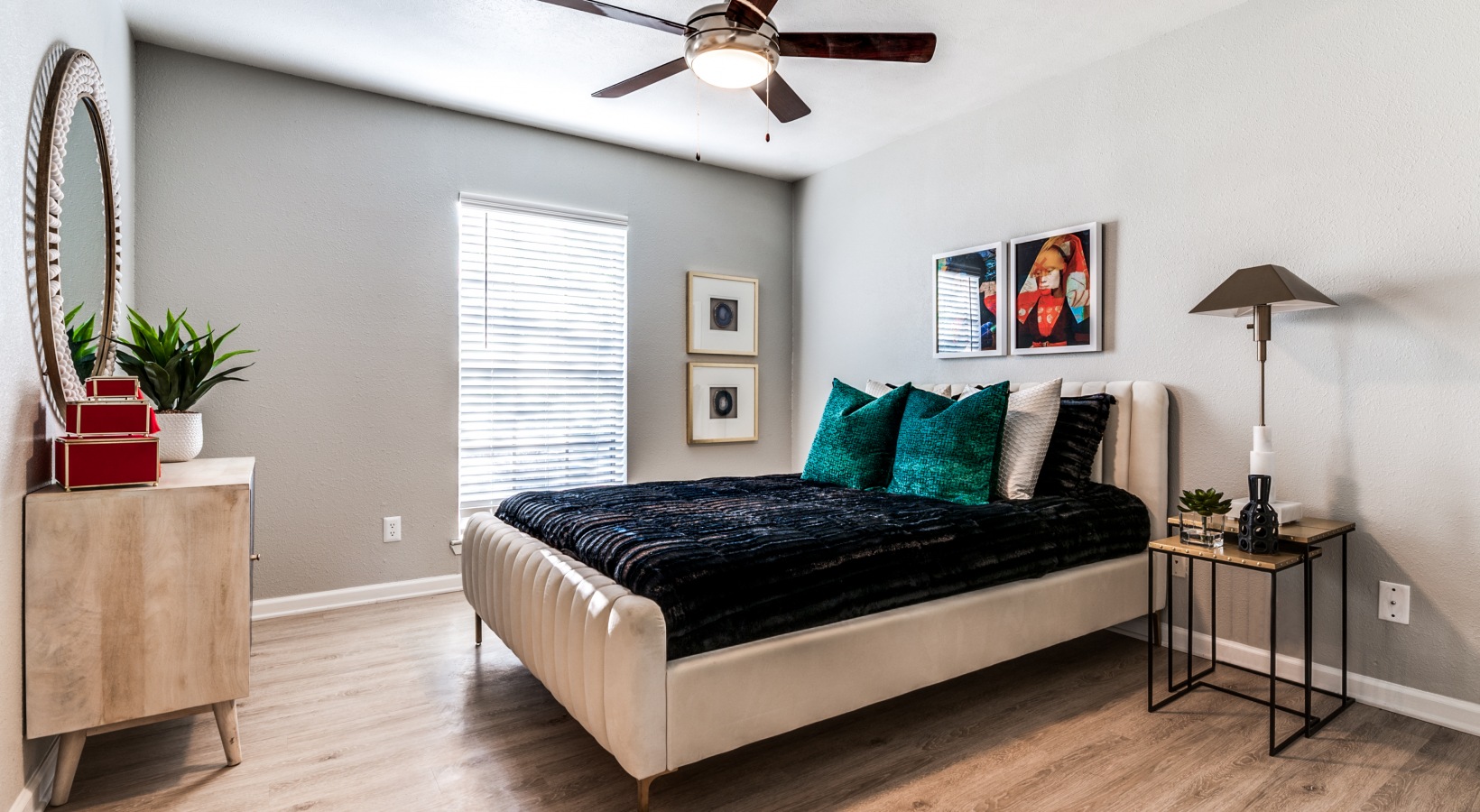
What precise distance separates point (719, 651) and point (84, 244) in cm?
227

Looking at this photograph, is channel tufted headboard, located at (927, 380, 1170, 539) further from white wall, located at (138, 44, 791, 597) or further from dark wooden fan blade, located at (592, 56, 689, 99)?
white wall, located at (138, 44, 791, 597)

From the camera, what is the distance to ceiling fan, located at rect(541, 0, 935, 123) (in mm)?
2111

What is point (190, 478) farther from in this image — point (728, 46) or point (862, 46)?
point (862, 46)

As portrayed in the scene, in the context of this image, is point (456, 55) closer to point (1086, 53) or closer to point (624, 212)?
point (624, 212)

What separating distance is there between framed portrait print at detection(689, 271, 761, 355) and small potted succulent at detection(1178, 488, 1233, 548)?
2.85 meters

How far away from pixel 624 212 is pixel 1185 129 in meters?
2.83

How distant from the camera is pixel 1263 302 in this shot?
7.51 ft

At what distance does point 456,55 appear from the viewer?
10.3 feet

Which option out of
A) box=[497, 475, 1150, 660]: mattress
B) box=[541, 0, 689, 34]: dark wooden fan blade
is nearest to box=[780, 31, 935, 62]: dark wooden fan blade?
box=[541, 0, 689, 34]: dark wooden fan blade

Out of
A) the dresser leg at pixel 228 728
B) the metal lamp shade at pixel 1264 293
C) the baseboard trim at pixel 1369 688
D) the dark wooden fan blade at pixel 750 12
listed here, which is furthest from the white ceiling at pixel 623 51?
the dresser leg at pixel 228 728

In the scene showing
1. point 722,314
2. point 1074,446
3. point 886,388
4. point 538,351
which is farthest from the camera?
point 722,314

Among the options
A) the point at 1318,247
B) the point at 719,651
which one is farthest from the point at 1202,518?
the point at 719,651

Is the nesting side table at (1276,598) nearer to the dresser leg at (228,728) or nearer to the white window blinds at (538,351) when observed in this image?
the dresser leg at (228,728)

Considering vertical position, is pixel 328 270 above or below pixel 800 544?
above
